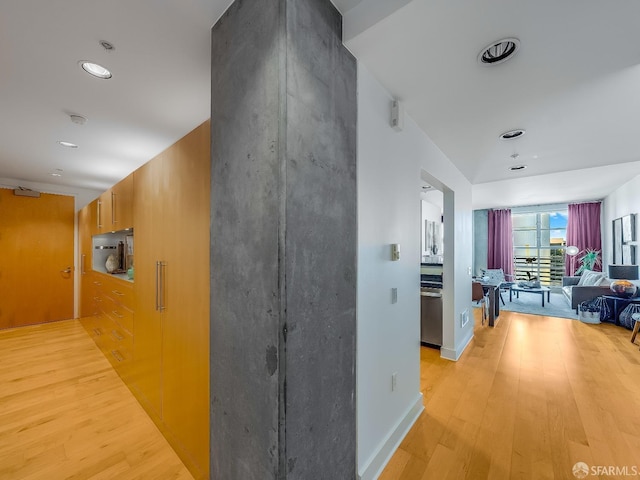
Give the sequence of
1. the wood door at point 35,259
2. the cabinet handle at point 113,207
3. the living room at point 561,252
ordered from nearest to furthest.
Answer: the cabinet handle at point 113,207, the wood door at point 35,259, the living room at point 561,252

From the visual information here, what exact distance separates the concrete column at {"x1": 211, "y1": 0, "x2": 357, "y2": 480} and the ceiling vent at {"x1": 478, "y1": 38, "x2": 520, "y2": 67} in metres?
0.76

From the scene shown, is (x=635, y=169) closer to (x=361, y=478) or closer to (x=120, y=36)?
(x=361, y=478)

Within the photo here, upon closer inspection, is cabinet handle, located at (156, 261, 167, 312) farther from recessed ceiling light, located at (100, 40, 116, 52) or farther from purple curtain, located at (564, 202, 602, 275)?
purple curtain, located at (564, 202, 602, 275)

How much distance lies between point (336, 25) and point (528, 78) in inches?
49.8

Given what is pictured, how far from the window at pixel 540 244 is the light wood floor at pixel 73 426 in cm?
997

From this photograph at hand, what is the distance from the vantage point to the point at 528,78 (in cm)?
167

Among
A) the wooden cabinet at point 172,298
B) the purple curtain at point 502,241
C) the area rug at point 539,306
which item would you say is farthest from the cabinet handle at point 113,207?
the purple curtain at point 502,241

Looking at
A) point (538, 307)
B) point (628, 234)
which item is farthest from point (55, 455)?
point (628, 234)

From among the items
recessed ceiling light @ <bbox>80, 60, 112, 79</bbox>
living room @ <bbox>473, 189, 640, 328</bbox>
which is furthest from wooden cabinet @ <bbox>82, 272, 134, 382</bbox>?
living room @ <bbox>473, 189, 640, 328</bbox>

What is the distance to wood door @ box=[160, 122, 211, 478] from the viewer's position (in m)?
1.52

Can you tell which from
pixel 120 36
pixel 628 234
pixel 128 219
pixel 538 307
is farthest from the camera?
pixel 538 307

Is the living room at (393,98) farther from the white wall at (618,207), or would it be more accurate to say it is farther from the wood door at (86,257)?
the white wall at (618,207)

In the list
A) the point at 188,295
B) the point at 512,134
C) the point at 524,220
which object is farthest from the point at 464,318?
the point at 524,220

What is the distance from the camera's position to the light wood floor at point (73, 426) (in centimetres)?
168
